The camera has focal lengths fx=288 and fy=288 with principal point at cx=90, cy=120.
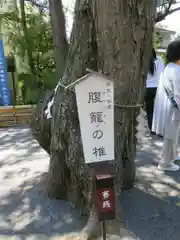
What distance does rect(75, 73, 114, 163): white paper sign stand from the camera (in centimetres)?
205

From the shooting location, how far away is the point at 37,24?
29.0 ft

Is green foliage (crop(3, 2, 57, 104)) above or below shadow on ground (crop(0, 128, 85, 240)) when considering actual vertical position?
above

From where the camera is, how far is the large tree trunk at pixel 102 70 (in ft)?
7.62

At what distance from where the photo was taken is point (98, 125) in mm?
2102

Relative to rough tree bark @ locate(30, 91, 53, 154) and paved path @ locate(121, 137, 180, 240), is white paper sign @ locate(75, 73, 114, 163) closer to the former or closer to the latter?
paved path @ locate(121, 137, 180, 240)

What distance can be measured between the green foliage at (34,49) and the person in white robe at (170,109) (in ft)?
16.8

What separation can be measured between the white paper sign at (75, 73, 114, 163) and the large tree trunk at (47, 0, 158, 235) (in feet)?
1.25

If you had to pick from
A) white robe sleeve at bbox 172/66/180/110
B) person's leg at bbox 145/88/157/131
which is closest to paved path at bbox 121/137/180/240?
white robe sleeve at bbox 172/66/180/110

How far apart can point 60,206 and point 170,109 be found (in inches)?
72.5

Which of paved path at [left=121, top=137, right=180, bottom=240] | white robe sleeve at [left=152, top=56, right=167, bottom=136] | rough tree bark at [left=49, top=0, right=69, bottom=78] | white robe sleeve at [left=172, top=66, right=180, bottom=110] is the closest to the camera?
paved path at [left=121, top=137, right=180, bottom=240]

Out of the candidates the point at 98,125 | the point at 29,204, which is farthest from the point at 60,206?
the point at 98,125

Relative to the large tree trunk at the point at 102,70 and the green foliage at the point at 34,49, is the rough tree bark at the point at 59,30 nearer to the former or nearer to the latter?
the large tree trunk at the point at 102,70

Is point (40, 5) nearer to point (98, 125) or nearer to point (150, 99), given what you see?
point (150, 99)

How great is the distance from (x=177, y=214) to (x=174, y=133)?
1.17 meters
